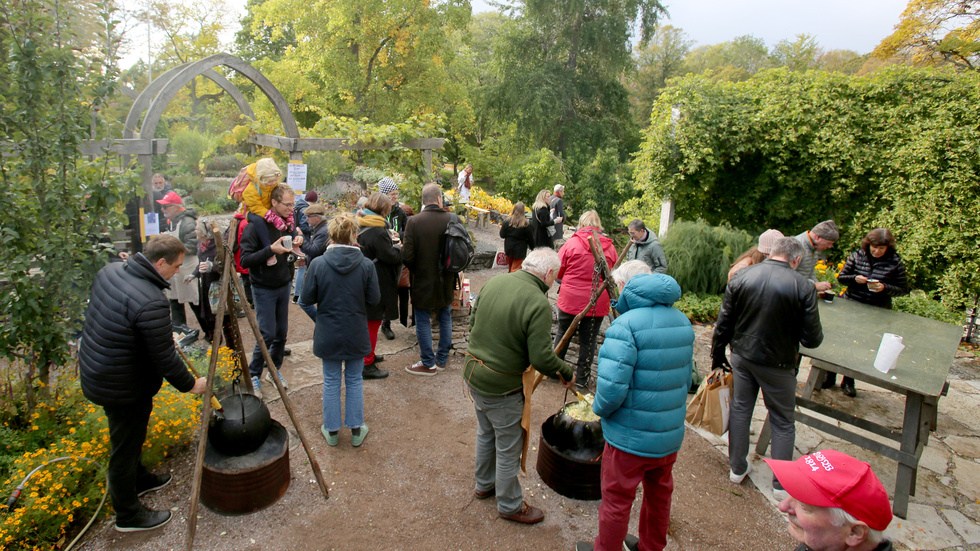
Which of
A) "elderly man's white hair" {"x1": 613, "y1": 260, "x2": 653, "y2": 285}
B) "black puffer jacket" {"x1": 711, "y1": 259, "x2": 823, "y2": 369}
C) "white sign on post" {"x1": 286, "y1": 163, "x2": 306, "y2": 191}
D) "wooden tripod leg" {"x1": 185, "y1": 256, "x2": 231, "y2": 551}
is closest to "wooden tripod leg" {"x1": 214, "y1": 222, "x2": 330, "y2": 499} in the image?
"wooden tripod leg" {"x1": 185, "y1": 256, "x2": 231, "y2": 551}

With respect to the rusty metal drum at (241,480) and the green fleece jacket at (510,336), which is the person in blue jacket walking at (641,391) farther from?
the rusty metal drum at (241,480)

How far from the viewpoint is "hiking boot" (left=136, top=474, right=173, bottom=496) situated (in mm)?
3557

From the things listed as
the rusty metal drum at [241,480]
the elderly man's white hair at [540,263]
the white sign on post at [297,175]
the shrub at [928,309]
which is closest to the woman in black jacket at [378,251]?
the rusty metal drum at [241,480]

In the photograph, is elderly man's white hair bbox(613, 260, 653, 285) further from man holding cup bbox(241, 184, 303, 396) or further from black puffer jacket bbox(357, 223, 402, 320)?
man holding cup bbox(241, 184, 303, 396)

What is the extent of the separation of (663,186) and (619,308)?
7.71 metres

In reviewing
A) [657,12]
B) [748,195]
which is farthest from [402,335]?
[657,12]

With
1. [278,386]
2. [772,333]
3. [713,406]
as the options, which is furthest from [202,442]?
[772,333]

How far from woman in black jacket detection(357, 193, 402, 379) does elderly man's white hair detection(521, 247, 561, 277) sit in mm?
2308

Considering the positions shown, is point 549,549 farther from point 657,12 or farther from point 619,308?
point 657,12

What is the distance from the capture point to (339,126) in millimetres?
8648

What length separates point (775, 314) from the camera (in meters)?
3.59

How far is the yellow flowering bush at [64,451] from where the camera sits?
304 cm

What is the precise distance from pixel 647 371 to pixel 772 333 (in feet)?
4.55

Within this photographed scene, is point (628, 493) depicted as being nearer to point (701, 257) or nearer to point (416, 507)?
point (416, 507)
